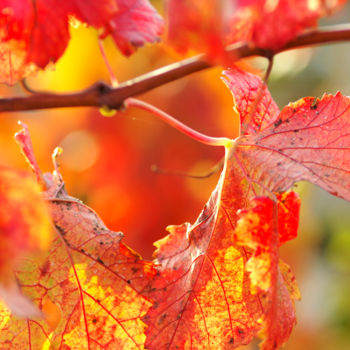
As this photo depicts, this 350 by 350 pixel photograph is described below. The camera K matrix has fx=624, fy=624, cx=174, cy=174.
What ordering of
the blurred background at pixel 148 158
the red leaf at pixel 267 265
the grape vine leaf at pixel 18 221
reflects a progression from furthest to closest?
the blurred background at pixel 148 158, the red leaf at pixel 267 265, the grape vine leaf at pixel 18 221

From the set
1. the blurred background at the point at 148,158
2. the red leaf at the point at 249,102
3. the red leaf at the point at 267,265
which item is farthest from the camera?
the blurred background at the point at 148,158

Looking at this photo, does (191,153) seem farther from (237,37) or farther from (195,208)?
(237,37)

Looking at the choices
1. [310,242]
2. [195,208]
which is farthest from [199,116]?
[310,242]

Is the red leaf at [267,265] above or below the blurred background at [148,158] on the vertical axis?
below

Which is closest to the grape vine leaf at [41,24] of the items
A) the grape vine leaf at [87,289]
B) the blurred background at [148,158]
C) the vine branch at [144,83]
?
the vine branch at [144,83]

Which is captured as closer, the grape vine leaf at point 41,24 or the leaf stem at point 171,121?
the grape vine leaf at point 41,24

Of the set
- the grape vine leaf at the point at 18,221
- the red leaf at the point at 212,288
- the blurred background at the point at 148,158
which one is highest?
the blurred background at the point at 148,158

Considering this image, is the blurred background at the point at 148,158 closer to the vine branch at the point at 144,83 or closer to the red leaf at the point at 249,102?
the red leaf at the point at 249,102
